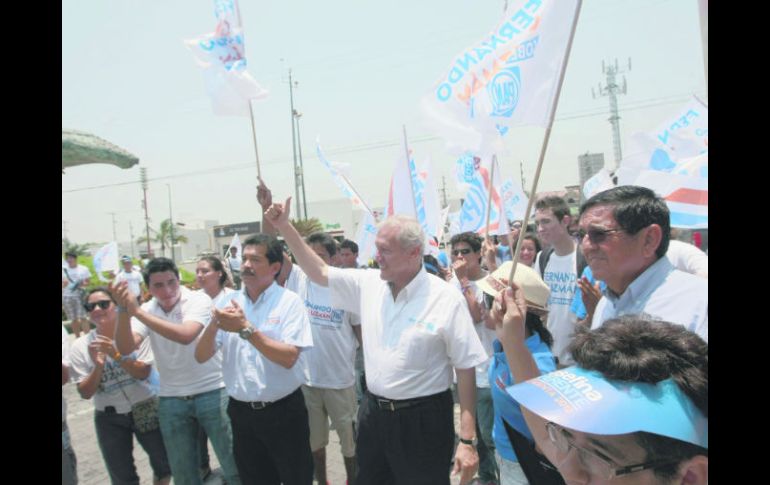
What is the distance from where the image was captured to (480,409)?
3.78 m

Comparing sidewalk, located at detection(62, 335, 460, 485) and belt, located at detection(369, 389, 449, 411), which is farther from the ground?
belt, located at detection(369, 389, 449, 411)

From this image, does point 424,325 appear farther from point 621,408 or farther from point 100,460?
A: point 100,460

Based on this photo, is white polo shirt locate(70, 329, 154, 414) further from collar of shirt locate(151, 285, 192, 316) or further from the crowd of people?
collar of shirt locate(151, 285, 192, 316)

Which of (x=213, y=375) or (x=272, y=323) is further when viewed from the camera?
(x=213, y=375)

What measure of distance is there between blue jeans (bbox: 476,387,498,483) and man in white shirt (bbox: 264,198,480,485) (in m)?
0.94

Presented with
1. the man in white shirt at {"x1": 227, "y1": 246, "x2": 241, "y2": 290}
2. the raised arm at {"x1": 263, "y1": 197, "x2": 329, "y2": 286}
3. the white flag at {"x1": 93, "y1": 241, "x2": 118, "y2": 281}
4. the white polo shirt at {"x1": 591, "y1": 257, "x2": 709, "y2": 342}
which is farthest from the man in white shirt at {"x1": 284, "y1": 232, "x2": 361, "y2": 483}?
the man in white shirt at {"x1": 227, "y1": 246, "x2": 241, "y2": 290}

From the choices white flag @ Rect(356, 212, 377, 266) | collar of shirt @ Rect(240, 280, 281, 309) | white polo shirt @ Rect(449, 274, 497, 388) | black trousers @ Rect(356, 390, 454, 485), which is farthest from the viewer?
white flag @ Rect(356, 212, 377, 266)

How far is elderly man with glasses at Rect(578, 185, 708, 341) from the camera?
205 cm

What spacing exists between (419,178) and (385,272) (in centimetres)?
395

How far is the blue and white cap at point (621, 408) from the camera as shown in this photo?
104cm

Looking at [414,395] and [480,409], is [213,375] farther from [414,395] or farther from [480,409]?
[480,409]

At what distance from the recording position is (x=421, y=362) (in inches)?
108
